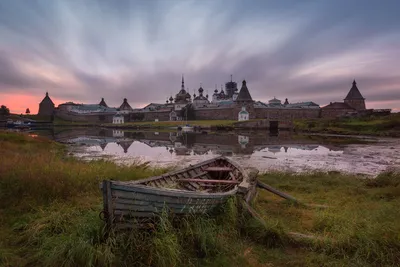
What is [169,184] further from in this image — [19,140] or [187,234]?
[19,140]

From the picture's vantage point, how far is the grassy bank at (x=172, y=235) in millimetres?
4211

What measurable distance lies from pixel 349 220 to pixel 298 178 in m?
6.19

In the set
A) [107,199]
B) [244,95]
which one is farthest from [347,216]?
[244,95]

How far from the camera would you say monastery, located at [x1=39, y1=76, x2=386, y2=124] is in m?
82.8

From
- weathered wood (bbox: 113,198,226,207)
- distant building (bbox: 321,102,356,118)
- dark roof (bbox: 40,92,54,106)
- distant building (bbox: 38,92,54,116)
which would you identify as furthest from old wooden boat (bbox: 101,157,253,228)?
dark roof (bbox: 40,92,54,106)

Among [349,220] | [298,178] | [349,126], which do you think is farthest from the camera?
[349,126]

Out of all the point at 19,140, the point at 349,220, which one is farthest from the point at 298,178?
the point at 19,140

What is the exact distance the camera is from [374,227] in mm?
4977

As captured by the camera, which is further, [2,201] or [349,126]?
[349,126]

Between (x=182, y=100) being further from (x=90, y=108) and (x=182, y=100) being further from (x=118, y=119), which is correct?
(x=90, y=108)

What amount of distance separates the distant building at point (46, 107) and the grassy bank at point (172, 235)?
4617 inches

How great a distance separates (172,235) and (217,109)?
85519 mm

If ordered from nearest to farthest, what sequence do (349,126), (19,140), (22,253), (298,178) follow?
1. (22,253)
2. (298,178)
3. (19,140)
4. (349,126)

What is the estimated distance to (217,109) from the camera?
293 ft
